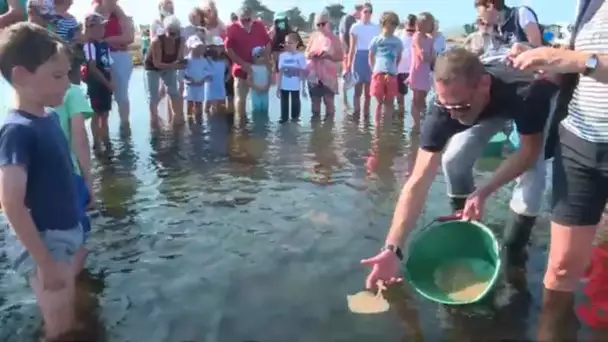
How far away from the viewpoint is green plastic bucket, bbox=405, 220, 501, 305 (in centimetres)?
393

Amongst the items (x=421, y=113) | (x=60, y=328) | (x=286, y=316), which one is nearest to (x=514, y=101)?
(x=286, y=316)

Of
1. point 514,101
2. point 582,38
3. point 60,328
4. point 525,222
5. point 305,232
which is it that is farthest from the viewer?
point 305,232

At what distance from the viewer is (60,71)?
122 inches

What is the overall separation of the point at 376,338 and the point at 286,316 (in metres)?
0.56

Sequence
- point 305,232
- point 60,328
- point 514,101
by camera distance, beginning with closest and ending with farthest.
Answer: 1. point 60,328
2. point 514,101
3. point 305,232

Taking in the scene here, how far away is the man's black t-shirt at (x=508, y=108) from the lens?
3.68m

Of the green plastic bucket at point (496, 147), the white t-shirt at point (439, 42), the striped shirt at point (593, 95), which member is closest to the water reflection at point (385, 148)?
the green plastic bucket at point (496, 147)

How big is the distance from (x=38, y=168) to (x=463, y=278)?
2.52 metres

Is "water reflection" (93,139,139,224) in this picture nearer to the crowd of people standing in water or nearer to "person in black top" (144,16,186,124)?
the crowd of people standing in water

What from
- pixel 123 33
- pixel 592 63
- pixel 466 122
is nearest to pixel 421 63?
pixel 123 33

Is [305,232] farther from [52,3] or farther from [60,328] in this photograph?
[52,3]

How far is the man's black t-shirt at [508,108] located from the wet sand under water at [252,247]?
1015 millimetres

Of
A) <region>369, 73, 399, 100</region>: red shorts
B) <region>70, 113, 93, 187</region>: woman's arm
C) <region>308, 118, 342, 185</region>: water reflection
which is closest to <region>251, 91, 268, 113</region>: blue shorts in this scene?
<region>308, 118, 342, 185</region>: water reflection

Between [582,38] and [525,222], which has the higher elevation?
[582,38]
